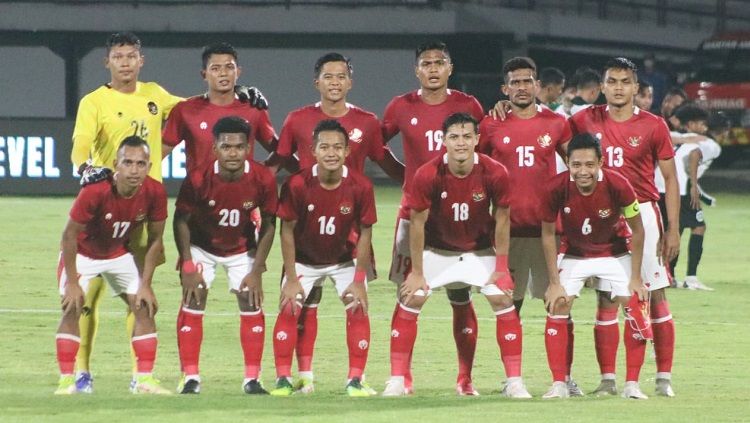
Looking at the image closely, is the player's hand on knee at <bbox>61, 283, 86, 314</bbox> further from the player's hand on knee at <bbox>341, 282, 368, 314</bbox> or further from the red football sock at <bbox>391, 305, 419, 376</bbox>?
the red football sock at <bbox>391, 305, 419, 376</bbox>

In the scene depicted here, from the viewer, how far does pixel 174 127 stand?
10.5 metres

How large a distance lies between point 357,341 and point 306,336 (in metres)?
0.45

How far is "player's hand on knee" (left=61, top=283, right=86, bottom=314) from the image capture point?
976 centimetres

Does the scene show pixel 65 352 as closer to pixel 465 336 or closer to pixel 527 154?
pixel 465 336

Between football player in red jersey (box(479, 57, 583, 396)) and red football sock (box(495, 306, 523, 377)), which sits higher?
football player in red jersey (box(479, 57, 583, 396))

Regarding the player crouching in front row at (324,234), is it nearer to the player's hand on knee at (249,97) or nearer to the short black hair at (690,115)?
the player's hand on knee at (249,97)

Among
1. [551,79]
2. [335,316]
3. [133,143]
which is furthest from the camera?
[335,316]

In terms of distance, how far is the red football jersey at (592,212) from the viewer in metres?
9.84

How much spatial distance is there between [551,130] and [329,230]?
59.2 inches

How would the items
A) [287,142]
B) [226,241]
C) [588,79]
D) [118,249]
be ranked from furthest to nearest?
[588,79] → [287,142] → [226,241] → [118,249]

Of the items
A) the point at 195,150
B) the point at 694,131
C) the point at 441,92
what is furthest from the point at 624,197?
the point at 694,131

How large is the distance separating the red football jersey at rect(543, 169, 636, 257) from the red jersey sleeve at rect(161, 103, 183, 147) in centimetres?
232

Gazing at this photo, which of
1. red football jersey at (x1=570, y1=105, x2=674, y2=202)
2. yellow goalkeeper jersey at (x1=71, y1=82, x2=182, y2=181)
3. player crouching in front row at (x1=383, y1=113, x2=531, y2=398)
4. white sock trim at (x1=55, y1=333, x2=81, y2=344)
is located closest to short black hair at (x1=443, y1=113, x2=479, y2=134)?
player crouching in front row at (x1=383, y1=113, x2=531, y2=398)

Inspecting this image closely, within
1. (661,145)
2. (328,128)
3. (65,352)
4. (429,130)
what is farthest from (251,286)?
(661,145)
